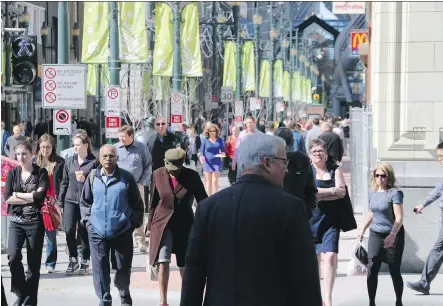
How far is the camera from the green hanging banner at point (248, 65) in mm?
50000

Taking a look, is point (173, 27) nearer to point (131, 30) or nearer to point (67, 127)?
point (131, 30)

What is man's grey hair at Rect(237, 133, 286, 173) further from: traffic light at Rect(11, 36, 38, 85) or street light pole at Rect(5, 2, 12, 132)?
street light pole at Rect(5, 2, 12, 132)

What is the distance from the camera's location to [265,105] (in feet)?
224

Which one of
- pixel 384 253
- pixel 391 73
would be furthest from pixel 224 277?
pixel 391 73

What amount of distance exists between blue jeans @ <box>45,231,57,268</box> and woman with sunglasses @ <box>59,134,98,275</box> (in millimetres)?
175

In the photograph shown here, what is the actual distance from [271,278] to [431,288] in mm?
7216

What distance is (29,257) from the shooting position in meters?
10.8

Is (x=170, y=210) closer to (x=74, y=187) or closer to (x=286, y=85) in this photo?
(x=74, y=187)

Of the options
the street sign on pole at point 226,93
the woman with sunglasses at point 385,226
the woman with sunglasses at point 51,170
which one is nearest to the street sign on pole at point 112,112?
the woman with sunglasses at point 51,170

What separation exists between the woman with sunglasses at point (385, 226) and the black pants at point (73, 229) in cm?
414

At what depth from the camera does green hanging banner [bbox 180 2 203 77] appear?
1161 inches

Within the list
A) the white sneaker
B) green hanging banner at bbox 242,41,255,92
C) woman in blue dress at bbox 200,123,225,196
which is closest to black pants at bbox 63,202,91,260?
the white sneaker

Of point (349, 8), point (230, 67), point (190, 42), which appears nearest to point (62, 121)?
point (190, 42)

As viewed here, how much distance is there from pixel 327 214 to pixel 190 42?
765 inches
